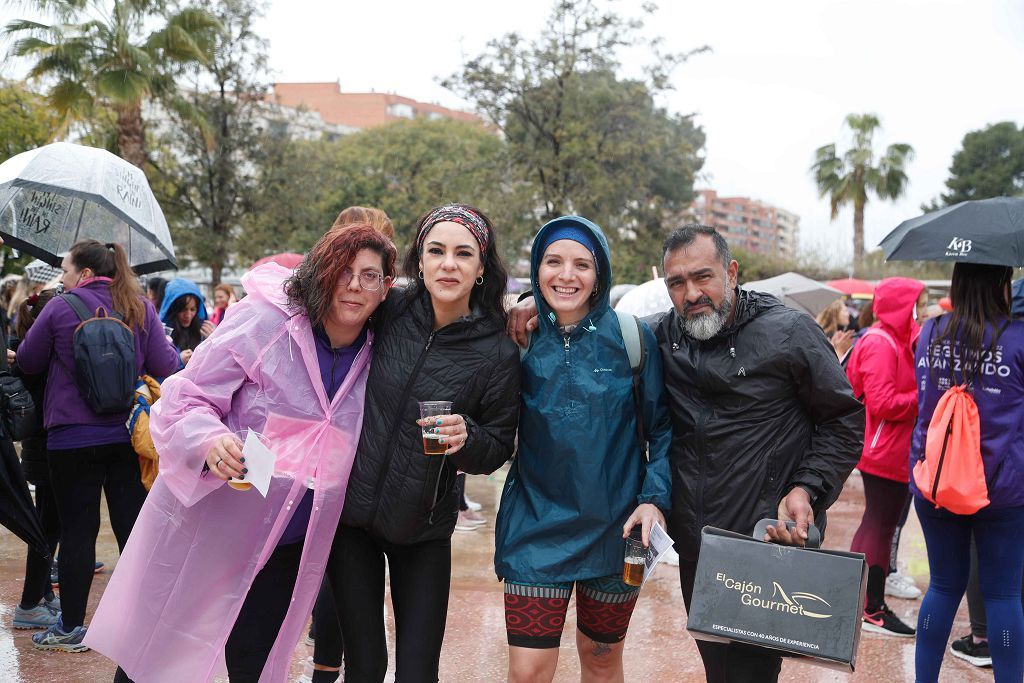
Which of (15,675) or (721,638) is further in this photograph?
(15,675)

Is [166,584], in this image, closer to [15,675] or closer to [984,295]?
[15,675]

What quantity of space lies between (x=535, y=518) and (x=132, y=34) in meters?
15.6

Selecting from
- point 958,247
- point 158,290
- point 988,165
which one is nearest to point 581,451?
point 958,247

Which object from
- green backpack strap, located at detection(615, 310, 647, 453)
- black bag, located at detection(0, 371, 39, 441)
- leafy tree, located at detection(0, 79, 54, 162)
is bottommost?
black bag, located at detection(0, 371, 39, 441)

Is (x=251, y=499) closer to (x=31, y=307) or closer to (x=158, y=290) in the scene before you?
(x=31, y=307)

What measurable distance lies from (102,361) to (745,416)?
10.1ft

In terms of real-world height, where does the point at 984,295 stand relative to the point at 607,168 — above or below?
below

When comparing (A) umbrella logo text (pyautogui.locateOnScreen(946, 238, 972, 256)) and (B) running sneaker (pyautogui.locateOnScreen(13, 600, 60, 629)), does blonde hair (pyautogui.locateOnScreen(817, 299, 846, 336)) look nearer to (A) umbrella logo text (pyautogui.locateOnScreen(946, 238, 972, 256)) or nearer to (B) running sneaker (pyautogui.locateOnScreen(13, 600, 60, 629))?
(A) umbrella logo text (pyautogui.locateOnScreen(946, 238, 972, 256))

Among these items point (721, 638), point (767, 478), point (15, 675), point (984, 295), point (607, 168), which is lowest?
point (15, 675)

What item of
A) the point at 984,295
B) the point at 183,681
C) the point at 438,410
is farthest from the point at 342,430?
the point at 984,295

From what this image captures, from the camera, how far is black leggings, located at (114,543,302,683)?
2.87 meters

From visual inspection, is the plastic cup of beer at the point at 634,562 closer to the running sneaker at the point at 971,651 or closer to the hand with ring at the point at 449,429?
the hand with ring at the point at 449,429

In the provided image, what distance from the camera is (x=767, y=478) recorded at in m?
2.75

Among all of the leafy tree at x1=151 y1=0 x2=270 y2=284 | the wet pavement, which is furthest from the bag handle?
the leafy tree at x1=151 y1=0 x2=270 y2=284
